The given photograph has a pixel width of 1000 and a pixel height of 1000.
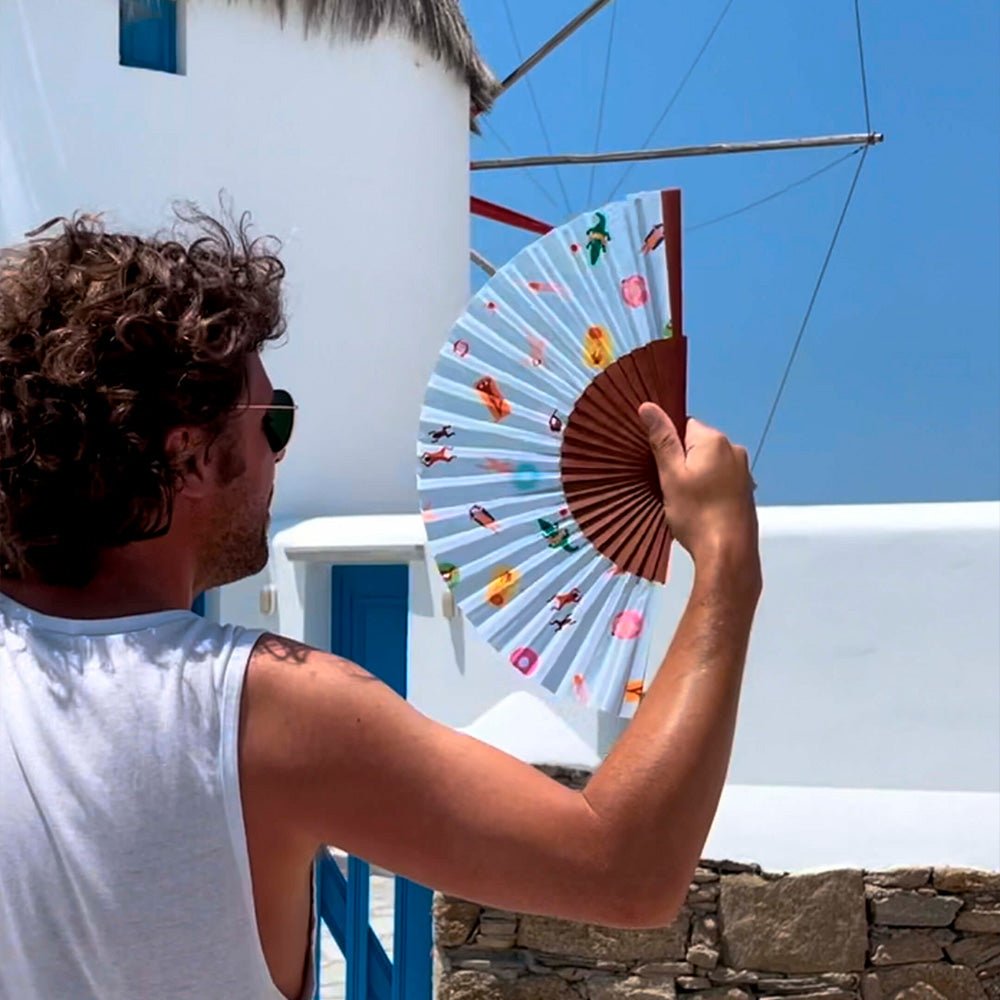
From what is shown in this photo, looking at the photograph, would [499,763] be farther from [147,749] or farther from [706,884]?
[706,884]

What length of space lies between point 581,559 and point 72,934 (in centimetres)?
111

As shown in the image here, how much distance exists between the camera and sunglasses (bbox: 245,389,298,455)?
3.79 feet

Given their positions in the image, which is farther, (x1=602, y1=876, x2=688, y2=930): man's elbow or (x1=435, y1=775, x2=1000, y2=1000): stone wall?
(x1=435, y1=775, x2=1000, y2=1000): stone wall

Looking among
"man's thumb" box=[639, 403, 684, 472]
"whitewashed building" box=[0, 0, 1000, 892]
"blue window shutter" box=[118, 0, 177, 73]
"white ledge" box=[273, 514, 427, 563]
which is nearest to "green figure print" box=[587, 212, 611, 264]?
"man's thumb" box=[639, 403, 684, 472]

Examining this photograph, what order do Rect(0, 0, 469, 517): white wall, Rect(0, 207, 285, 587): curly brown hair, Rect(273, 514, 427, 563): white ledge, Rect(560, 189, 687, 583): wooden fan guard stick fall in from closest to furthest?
Rect(0, 207, 285, 587): curly brown hair → Rect(560, 189, 687, 583): wooden fan guard stick → Rect(273, 514, 427, 563): white ledge → Rect(0, 0, 469, 517): white wall

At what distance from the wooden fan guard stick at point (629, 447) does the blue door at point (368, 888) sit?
10.1ft

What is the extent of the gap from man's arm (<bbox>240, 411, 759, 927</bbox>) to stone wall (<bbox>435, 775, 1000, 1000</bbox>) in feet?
9.45

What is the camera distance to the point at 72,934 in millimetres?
1000

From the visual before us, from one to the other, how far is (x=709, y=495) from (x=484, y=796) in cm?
31

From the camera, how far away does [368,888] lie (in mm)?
5082

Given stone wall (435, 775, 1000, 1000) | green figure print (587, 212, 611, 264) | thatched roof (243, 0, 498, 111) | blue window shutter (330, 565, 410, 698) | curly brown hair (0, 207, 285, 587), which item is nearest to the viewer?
curly brown hair (0, 207, 285, 587)

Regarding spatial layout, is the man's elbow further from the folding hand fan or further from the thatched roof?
the thatched roof

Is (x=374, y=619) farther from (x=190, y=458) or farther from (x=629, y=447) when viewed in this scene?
(x=190, y=458)

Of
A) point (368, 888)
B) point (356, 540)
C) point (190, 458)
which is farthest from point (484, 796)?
point (356, 540)
